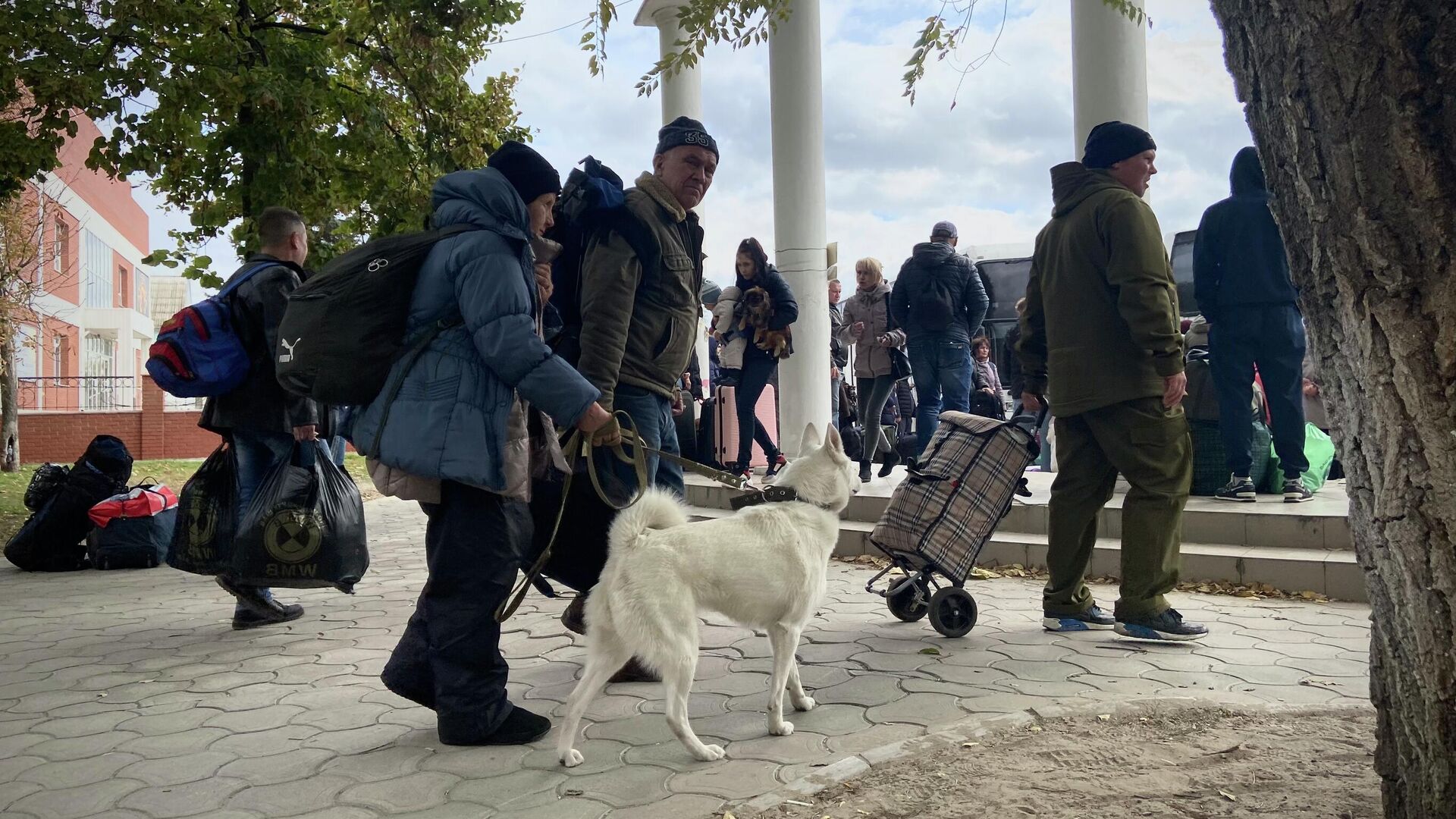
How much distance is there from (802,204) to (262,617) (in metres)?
7.28

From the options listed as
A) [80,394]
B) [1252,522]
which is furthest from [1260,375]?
[80,394]

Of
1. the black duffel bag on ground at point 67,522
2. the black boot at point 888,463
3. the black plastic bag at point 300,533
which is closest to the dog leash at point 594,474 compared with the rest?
the black plastic bag at point 300,533

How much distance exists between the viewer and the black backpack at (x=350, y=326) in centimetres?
342

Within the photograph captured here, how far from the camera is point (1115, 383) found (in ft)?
15.9

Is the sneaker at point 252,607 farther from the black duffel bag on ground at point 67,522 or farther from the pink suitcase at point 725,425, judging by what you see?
the pink suitcase at point 725,425

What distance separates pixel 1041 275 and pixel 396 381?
340 cm

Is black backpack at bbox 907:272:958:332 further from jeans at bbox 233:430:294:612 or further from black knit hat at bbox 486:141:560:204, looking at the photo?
black knit hat at bbox 486:141:560:204

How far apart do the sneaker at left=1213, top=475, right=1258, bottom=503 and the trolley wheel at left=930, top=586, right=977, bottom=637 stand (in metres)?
3.31

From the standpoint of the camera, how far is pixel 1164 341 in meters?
4.66

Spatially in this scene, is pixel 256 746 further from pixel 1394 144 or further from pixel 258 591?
pixel 1394 144

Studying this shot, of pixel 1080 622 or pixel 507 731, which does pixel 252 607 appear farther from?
pixel 1080 622

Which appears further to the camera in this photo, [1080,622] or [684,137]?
[1080,622]

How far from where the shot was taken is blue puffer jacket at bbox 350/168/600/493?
3.40m

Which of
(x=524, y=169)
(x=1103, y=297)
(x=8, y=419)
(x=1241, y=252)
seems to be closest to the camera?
(x=524, y=169)
